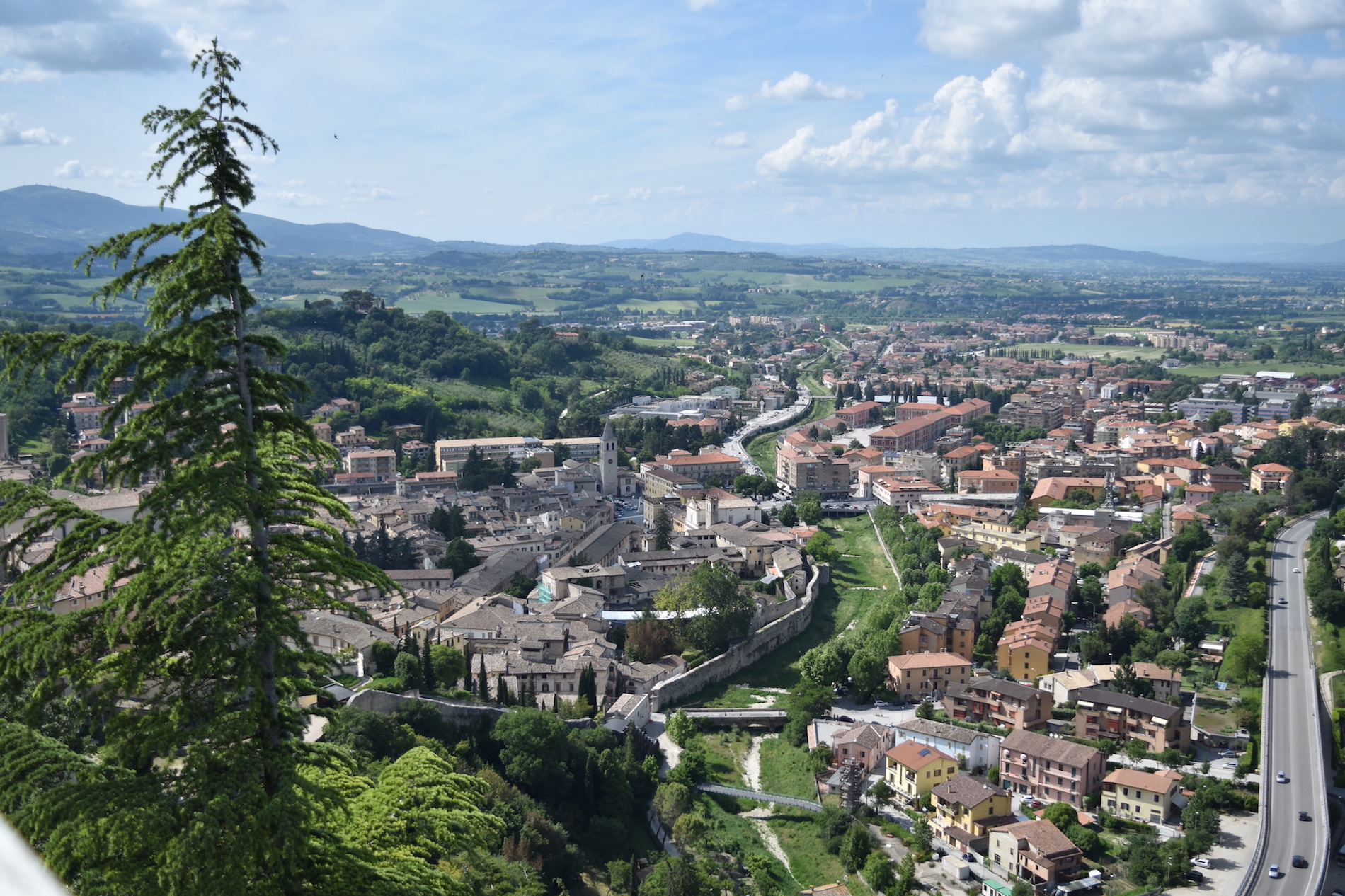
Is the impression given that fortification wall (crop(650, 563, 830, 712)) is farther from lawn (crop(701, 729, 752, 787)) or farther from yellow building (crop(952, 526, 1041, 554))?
yellow building (crop(952, 526, 1041, 554))

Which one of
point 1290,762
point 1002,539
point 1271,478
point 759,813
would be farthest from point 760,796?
point 1271,478

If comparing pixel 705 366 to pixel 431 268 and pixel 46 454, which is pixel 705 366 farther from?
pixel 431 268

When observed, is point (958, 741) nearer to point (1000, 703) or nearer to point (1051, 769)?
point (1051, 769)

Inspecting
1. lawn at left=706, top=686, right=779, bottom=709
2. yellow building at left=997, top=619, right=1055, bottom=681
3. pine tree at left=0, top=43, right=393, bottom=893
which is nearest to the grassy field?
lawn at left=706, top=686, right=779, bottom=709

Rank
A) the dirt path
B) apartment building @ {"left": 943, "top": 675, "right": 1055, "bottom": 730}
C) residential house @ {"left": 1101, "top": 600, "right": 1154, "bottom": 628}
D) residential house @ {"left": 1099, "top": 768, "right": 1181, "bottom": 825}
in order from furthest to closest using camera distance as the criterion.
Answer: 1. residential house @ {"left": 1101, "top": 600, "right": 1154, "bottom": 628}
2. apartment building @ {"left": 943, "top": 675, "right": 1055, "bottom": 730}
3. residential house @ {"left": 1099, "top": 768, "right": 1181, "bottom": 825}
4. the dirt path

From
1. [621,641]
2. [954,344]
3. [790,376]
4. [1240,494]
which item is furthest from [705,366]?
[621,641]

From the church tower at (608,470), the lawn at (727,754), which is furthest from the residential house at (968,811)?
the church tower at (608,470)
